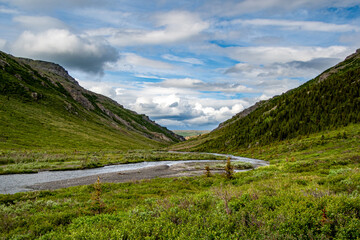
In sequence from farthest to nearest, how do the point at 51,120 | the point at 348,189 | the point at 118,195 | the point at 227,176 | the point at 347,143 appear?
the point at 51,120, the point at 347,143, the point at 227,176, the point at 118,195, the point at 348,189

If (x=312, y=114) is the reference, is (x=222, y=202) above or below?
below

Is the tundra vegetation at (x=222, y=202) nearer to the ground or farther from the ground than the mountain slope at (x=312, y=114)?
nearer to the ground

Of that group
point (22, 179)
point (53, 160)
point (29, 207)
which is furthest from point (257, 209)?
point (53, 160)

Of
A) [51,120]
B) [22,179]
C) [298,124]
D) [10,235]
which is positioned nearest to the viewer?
[10,235]

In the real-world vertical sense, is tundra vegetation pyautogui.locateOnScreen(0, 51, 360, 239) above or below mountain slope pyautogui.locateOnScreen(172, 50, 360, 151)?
below

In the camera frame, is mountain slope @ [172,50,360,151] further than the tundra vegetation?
Yes

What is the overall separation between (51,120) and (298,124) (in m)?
139

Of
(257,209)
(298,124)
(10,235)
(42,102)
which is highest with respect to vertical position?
(42,102)

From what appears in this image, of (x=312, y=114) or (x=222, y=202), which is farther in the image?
(x=312, y=114)

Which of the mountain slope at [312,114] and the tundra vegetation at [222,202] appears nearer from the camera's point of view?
the tundra vegetation at [222,202]

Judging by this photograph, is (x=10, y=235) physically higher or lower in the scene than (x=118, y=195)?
higher

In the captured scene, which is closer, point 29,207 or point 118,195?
point 29,207

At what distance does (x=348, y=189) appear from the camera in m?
10.8

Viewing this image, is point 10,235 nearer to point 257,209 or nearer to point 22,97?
point 257,209
